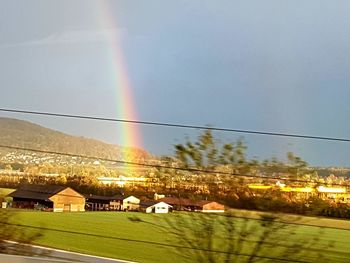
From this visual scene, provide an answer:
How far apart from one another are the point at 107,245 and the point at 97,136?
828 mm

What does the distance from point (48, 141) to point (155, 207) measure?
108cm

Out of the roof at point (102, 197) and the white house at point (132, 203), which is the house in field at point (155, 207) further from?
the roof at point (102, 197)

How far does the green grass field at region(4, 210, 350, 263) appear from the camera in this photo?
3.79 meters

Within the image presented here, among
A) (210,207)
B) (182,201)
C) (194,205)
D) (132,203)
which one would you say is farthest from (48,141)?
(210,207)

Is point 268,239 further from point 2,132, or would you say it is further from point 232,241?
point 2,132

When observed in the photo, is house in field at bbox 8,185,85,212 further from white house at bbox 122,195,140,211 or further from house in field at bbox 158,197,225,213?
house in field at bbox 158,197,225,213

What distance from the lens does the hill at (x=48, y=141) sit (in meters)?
4.78

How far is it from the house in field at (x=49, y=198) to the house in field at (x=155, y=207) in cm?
68

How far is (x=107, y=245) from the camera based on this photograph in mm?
4469

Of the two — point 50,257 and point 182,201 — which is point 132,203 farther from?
point 50,257

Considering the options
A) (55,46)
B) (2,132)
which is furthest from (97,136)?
(55,46)

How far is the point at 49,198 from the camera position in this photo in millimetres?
5133

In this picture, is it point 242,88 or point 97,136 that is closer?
point 97,136

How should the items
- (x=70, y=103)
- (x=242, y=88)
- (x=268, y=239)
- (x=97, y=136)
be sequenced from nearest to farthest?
1. (x=268, y=239)
2. (x=97, y=136)
3. (x=242, y=88)
4. (x=70, y=103)
